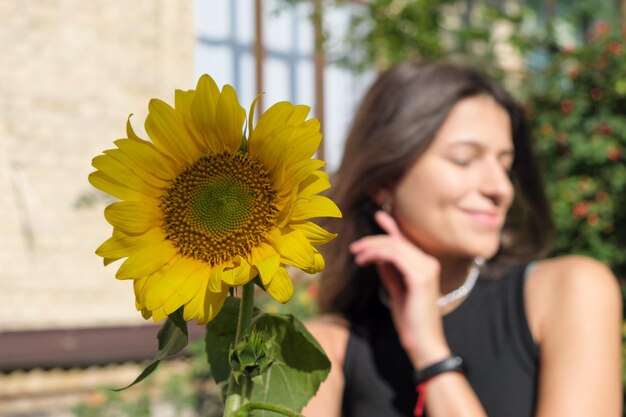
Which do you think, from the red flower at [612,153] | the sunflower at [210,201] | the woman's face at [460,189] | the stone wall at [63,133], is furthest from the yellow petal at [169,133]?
the stone wall at [63,133]

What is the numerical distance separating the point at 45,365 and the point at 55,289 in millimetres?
493

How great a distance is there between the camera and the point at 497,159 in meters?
2.10

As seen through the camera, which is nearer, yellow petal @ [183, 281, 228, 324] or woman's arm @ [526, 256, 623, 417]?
yellow petal @ [183, 281, 228, 324]

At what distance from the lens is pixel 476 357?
2.27 metres

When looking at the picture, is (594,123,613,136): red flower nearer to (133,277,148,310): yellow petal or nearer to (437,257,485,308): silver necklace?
(437,257,485,308): silver necklace

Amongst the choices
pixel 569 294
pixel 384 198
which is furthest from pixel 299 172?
pixel 384 198

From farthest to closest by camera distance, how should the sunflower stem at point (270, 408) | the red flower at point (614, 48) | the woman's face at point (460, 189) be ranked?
the red flower at point (614, 48)
the woman's face at point (460, 189)
the sunflower stem at point (270, 408)

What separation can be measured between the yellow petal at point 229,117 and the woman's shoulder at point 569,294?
1524 mm

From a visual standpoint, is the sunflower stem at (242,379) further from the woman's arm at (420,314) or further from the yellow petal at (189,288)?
the woman's arm at (420,314)

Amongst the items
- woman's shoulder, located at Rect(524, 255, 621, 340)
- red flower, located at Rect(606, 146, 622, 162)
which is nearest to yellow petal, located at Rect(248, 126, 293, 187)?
woman's shoulder, located at Rect(524, 255, 621, 340)

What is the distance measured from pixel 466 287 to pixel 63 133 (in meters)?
3.87

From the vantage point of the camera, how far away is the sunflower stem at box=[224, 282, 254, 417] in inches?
23.0

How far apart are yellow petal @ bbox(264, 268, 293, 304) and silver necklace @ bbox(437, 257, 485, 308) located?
1.85 metres

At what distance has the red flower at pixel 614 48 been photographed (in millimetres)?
5074
